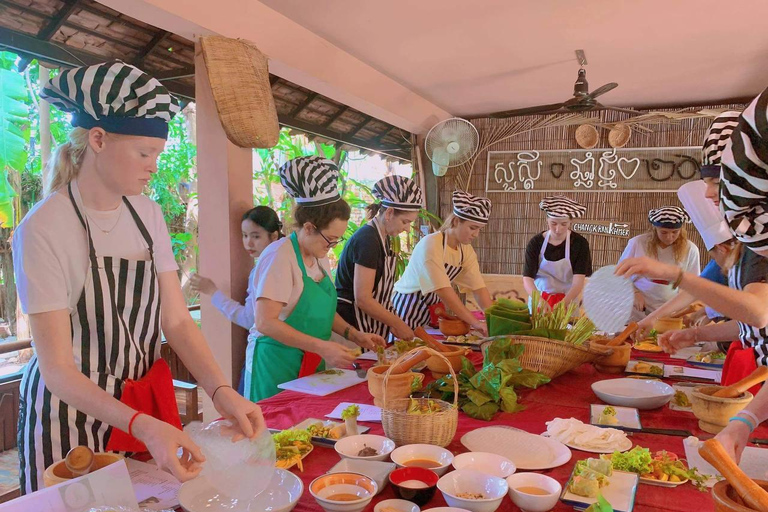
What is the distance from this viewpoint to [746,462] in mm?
1550

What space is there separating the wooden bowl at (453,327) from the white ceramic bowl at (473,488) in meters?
2.05

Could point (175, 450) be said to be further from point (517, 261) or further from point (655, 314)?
point (517, 261)

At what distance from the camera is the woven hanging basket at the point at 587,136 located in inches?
259

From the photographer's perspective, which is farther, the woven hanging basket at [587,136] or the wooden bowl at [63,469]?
the woven hanging basket at [587,136]

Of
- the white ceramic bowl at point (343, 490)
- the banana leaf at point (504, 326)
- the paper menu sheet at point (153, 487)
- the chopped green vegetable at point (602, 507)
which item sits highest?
the banana leaf at point (504, 326)

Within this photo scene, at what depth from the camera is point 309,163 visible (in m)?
2.86

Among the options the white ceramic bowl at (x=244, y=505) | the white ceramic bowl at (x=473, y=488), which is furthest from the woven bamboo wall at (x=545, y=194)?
the white ceramic bowl at (x=244, y=505)

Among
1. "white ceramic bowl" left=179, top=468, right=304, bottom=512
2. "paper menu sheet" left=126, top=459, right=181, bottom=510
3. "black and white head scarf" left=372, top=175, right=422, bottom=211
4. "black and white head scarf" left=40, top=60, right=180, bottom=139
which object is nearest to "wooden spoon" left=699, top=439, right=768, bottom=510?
"white ceramic bowl" left=179, top=468, right=304, bottom=512

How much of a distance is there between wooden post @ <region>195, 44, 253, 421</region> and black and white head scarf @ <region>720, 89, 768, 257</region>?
286 centimetres

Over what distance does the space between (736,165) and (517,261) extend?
6192 millimetres

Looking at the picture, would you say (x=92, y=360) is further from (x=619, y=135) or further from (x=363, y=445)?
(x=619, y=135)

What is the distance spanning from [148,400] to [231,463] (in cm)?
52

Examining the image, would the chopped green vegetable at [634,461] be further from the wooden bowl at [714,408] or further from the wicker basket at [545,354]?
the wicker basket at [545,354]

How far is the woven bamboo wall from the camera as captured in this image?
6.41m
